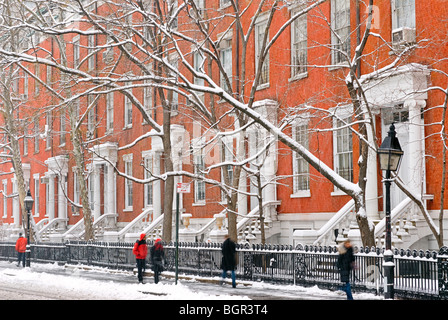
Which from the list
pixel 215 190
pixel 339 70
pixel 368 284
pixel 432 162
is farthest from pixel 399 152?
pixel 215 190

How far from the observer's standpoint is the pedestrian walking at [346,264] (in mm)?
15617

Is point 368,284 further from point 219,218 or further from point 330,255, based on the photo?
point 219,218

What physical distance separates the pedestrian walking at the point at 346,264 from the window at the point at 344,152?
856 cm

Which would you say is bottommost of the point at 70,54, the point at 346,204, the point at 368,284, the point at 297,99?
the point at 368,284

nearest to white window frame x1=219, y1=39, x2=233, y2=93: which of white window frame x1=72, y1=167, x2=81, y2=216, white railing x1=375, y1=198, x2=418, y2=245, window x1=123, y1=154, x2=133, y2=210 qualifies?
window x1=123, y1=154, x2=133, y2=210

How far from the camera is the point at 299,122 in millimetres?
23781

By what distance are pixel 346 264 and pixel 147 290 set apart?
19.5ft

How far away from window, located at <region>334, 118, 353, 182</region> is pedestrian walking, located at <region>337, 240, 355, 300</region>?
856 cm

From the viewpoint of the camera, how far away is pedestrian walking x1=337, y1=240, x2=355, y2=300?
15.6m

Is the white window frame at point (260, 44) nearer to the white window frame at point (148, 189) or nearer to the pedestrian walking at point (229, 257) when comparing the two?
the white window frame at point (148, 189)

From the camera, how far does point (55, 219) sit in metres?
44.9

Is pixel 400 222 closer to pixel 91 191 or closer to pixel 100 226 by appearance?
pixel 100 226

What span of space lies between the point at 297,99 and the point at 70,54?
70.8ft
